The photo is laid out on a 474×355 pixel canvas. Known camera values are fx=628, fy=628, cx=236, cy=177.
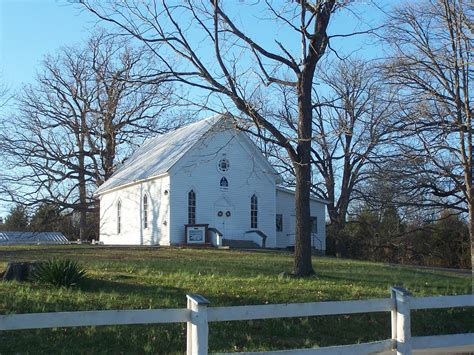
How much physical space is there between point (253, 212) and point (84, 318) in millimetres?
31600

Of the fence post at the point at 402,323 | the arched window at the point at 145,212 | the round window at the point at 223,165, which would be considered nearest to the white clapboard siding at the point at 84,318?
the fence post at the point at 402,323

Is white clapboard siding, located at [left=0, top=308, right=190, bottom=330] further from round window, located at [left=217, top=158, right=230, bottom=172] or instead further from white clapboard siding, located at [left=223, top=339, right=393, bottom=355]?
round window, located at [left=217, top=158, right=230, bottom=172]

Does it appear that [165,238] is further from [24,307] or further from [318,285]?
[24,307]

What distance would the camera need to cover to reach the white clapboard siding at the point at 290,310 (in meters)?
7.00

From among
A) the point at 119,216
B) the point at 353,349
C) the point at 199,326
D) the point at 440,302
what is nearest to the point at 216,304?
the point at 353,349

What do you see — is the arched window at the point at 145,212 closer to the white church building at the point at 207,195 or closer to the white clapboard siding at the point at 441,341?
the white church building at the point at 207,195

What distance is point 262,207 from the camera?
38.3 m

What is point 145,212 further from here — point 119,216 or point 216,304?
point 216,304

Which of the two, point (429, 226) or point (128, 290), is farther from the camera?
point (429, 226)

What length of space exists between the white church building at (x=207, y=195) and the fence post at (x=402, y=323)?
85.1 ft

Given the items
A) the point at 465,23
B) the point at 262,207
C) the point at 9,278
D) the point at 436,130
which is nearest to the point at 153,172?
the point at 262,207

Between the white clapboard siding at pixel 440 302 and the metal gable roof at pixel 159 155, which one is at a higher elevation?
the metal gable roof at pixel 159 155

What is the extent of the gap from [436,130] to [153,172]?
17.4 meters

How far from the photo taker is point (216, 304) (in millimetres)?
12203
